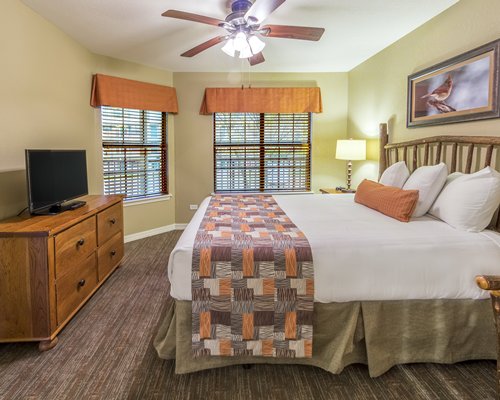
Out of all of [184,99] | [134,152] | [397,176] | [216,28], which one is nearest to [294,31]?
[216,28]

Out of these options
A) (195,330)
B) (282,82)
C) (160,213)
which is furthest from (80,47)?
(195,330)

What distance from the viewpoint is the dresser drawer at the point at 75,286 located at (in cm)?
241

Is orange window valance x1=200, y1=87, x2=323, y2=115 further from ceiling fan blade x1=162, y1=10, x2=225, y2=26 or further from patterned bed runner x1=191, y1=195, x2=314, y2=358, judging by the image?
patterned bed runner x1=191, y1=195, x2=314, y2=358

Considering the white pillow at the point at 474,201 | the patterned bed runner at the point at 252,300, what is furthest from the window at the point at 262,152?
the patterned bed runner at the point at 252,300

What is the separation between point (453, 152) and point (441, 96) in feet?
1.91

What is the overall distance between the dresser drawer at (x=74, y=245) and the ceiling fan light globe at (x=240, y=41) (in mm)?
1979

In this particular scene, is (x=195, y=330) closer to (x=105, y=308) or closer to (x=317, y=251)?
(x=317, y=251)

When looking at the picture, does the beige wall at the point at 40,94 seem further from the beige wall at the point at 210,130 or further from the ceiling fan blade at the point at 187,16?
the ceiling fan blade at the point at 187,16

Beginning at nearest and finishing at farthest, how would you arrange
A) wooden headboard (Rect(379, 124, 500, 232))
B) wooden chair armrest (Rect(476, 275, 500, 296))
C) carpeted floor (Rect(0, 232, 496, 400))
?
wooden chair armrest (Rect(476, 275, 500, 296)), carpeted floor (Rect(0, 232, 496, 400)), wooden headboard (Rect(379, 124, 500, 232))

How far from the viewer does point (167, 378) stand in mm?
1976

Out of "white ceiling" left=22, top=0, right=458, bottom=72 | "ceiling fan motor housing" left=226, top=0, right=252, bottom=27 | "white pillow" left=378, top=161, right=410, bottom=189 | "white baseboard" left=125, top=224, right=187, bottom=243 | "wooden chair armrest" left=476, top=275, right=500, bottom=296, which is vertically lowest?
"white baseboard" left=125, top=224, right=187, bottom=243

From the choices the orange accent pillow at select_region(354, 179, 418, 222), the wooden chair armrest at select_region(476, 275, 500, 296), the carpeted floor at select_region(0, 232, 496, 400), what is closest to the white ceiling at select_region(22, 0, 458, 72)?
the orange accent pillow at select_region(354, 179, 418, 222)

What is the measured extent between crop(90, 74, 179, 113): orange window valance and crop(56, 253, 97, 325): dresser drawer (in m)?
2.33

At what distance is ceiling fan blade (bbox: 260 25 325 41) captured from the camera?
2803 mm
